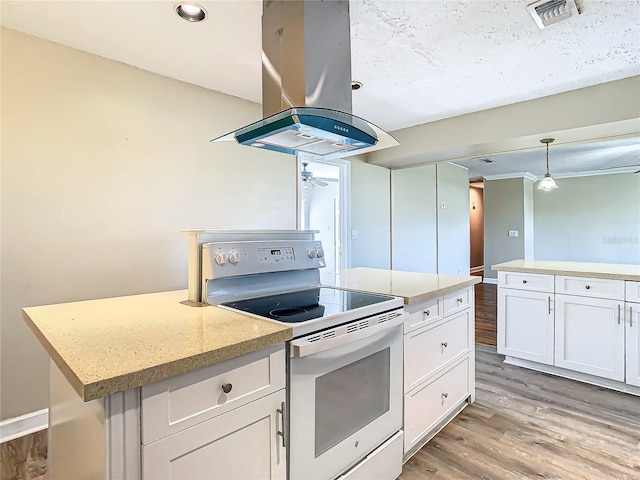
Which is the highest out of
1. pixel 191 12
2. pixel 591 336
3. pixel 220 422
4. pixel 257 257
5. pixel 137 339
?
pixel 191 12

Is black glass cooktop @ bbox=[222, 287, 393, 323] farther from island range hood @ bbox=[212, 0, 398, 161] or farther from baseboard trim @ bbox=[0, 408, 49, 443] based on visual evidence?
baseboard trim @ bbox=[0, 408, 49, 443]

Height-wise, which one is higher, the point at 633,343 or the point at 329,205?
the point at 329,205

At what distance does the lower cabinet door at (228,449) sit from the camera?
88 centimetres

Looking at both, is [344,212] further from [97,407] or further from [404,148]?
[97,407]

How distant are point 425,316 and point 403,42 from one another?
1623mm

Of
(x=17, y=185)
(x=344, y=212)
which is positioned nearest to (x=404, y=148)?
(x=344, y=212)

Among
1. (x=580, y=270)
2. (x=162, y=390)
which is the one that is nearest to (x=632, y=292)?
(x=580, y=270)

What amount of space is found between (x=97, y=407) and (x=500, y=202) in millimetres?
7673

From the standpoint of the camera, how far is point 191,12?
181 cm

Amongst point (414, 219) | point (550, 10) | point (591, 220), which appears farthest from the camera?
point (591, 220)

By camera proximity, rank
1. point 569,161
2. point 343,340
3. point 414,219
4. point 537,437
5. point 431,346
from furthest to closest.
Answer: point 569,161 < point 414,219 < point 537,437 < point 431,346 < point 343,340

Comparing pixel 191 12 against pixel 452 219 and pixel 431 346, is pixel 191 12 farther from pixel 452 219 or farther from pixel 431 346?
pixel 452 219

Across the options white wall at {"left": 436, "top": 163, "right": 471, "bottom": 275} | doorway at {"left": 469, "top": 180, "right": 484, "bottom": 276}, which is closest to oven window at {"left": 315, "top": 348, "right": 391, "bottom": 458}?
white wall at {"left": 436, "top": 163, "right": 471, "bottom": 275}

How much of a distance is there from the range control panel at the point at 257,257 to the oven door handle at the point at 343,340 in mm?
506
